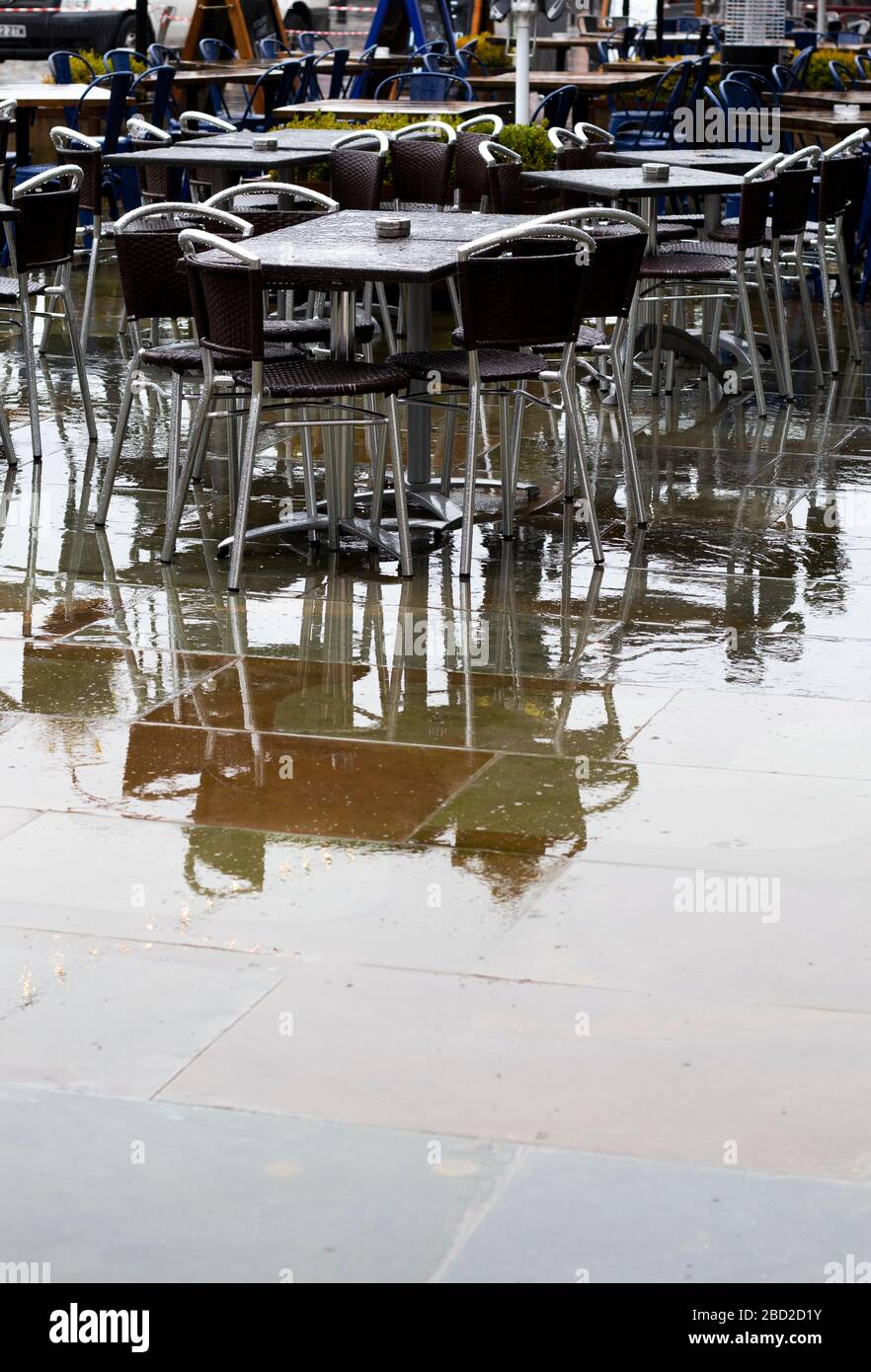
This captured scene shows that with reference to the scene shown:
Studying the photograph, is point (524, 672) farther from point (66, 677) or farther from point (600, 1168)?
point (600, 1168)

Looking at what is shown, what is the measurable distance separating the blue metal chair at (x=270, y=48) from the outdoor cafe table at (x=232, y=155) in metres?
9.57

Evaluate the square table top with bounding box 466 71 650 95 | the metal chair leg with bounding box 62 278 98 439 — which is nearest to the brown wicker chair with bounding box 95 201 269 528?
the metal chair leg with bounding box 62 278 98 439

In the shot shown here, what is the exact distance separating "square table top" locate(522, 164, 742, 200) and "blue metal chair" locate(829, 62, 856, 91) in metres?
5.92

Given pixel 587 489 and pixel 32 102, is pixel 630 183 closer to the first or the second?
pixel 587 489

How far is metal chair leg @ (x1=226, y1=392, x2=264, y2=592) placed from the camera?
17.0ft

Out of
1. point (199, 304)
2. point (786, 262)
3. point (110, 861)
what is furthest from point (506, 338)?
point (786, 262)

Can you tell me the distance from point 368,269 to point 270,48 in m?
14.7

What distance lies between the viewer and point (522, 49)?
31.8 ft

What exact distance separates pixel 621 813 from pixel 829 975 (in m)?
0.77

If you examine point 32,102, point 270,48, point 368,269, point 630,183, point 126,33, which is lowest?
point 126,33

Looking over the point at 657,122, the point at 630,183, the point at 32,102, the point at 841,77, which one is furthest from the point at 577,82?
the point at 630,183

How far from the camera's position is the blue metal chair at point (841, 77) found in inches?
515

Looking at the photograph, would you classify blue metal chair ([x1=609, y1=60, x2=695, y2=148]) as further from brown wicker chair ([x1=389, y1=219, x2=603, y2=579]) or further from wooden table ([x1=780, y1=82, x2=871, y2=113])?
brown wicker chair ([x1=389, y1=219, x2=603, y2=579])

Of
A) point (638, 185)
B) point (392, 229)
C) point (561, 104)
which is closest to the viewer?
point (392, 229)
